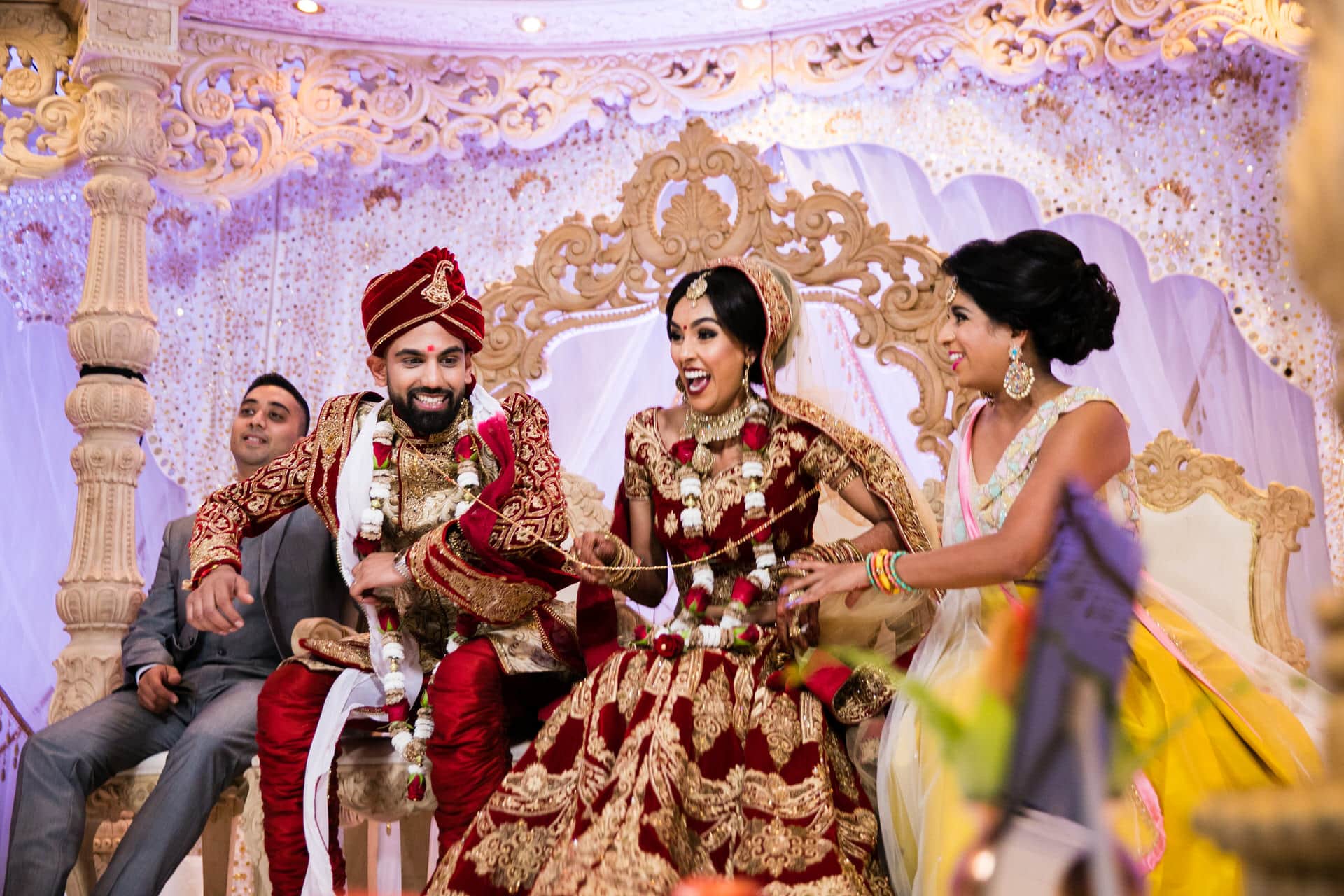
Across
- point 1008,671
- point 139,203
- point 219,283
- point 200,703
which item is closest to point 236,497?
point 200,703

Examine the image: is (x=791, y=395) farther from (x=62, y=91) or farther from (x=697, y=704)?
(x=62, y=91)

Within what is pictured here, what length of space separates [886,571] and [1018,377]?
59cm

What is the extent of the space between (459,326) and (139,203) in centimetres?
156

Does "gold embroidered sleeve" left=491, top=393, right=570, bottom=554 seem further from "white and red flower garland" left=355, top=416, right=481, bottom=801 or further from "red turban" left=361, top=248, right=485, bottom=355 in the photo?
"red turban" left=361, top=248, right=485, bottom=355

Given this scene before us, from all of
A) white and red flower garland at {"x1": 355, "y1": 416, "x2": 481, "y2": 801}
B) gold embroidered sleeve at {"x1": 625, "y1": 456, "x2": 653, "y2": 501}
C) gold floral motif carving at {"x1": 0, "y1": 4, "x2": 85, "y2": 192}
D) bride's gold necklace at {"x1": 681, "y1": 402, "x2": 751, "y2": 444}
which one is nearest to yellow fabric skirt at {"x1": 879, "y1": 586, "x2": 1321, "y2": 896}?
bride's gold necklace at {"x1": 681, "y1": 402, "x2": 751, "y2": 444}

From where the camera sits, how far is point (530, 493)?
10.4 feet

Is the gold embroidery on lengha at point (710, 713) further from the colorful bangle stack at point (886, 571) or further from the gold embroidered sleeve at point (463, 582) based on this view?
the gold embroidered sleeve at point (463, 582)

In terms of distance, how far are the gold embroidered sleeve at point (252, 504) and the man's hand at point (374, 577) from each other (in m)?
0.35

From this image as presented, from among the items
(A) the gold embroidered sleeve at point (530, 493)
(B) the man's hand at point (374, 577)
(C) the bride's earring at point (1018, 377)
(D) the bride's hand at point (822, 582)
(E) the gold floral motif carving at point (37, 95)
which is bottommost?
(D) the bride's hand at point (822, 582)

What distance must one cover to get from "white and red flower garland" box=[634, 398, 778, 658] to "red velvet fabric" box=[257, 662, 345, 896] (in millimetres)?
847

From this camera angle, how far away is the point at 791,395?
325cm

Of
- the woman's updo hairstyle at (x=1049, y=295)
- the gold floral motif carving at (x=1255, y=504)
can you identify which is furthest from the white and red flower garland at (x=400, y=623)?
the gold floral motif carving at (x=1255, y=504)

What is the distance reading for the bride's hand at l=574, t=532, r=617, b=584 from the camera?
3.02 m

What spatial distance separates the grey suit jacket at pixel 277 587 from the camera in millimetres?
3828
